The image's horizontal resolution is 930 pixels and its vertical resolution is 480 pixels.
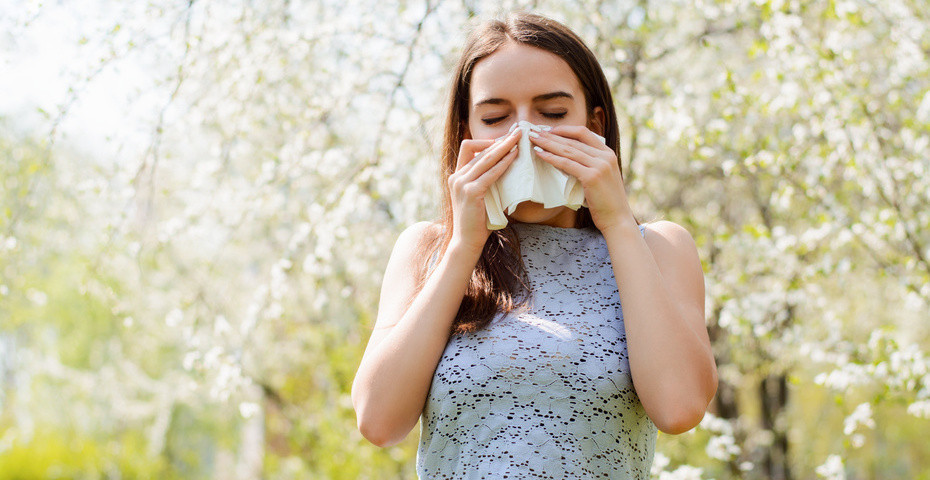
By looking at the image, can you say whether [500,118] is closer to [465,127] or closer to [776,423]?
[465,127]

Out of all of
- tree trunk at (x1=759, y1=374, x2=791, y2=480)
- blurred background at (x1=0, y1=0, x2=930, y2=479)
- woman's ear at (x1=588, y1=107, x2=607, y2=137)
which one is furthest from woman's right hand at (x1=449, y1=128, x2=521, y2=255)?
tree trunk at (x1=759, y1=374, x2=791, y2=480)

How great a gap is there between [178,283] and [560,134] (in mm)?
7761

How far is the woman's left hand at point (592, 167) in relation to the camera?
168 cm

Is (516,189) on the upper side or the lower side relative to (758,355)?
upper

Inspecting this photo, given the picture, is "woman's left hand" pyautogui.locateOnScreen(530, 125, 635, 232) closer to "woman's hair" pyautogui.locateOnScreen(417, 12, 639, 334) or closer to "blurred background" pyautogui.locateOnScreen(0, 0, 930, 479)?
"woman's hair" pyautogui.locateOnScreen(417, 12, 639, 334)

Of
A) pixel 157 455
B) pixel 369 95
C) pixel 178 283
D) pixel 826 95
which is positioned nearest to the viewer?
pixel 826 95

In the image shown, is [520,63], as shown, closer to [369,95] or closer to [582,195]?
[582,195]

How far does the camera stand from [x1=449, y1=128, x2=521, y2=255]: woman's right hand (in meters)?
1.70

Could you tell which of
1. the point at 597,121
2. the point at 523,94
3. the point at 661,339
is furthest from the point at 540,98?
the point at 661,339

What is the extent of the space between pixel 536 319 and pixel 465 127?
22.5 inches

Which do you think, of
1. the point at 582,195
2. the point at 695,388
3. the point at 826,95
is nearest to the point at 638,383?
the point at 695,388

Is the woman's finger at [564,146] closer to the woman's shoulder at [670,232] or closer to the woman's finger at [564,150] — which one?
the woman's finger at [564,150]

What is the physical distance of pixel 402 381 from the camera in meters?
1.63

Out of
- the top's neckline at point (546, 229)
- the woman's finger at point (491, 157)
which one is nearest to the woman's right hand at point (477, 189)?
the woman's finger at point (491, 157)
